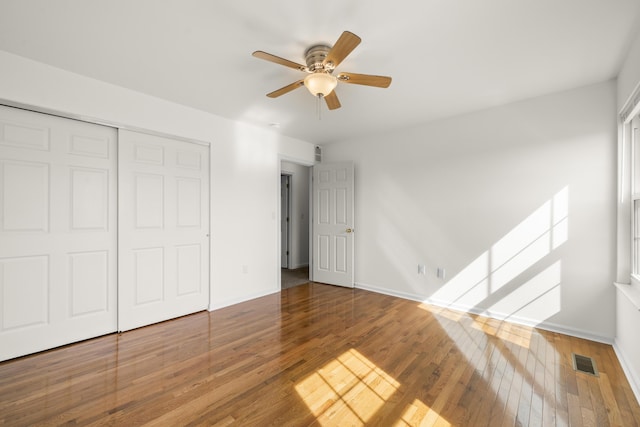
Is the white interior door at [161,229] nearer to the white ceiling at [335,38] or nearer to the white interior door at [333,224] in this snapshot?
the white ceiling at [335,38]

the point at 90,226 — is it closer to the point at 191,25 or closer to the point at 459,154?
the point at 191,25

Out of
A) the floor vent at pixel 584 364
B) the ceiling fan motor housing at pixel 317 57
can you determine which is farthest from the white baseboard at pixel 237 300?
the floor vent at pixel 584 364

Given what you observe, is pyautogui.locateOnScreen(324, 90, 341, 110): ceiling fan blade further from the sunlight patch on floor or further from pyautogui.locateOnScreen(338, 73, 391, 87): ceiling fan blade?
the sunlight patch on floor

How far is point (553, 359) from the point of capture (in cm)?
248

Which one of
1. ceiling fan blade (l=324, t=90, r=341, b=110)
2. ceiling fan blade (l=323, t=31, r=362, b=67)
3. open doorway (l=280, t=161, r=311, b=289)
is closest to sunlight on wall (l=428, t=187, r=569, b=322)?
ceiling fan blade (l=324, t=90, r=341, b=110)

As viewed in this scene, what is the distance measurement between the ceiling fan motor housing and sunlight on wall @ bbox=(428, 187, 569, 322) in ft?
9.21

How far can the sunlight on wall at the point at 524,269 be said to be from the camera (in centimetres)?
307

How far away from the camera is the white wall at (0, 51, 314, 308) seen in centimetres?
252

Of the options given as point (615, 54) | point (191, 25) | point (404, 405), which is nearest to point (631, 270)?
point (615, 54)

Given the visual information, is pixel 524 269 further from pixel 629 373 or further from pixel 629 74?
pixel 629 74

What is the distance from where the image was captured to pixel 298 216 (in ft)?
21.7

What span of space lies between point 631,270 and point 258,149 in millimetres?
4372

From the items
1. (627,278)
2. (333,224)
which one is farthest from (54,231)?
(627,278)

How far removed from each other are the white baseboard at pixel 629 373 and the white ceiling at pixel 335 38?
2499mm
